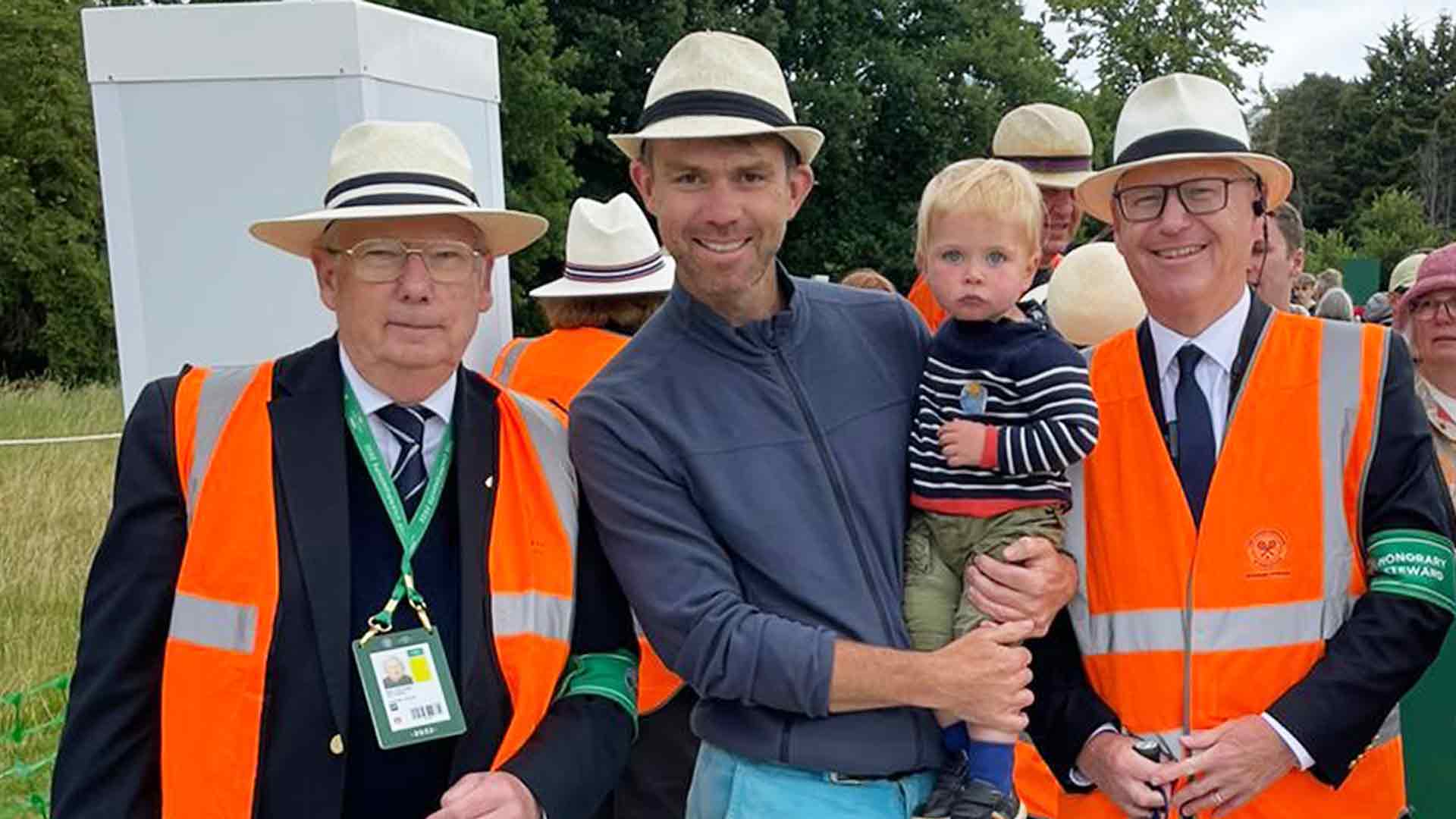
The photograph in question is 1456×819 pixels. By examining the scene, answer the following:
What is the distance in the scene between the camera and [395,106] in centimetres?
415

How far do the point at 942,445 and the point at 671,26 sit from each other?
26319 millimetres

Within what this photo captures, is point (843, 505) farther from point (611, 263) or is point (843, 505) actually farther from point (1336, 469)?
point (611, 263)

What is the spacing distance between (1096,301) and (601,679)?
82.2 inches

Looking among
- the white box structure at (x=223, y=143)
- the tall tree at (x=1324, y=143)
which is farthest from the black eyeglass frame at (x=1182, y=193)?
the tall tree at (x=1324, y=143)

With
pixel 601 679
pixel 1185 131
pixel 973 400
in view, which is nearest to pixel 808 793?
pixel 601 679

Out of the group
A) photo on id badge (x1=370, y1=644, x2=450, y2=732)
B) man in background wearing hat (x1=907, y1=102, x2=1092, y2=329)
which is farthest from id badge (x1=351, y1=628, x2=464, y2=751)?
man in background wearing hat (x1=907, y1=102, x2=1092, y2=329)

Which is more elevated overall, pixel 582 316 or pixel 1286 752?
pixel 582 316

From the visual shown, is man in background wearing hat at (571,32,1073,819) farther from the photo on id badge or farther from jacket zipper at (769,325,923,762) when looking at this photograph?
the photo on id badge

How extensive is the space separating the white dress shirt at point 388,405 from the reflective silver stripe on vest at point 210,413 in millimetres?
213

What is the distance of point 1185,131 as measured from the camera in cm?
263

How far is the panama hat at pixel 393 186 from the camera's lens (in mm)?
2457

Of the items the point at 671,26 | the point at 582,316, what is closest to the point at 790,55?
the point at 671,26

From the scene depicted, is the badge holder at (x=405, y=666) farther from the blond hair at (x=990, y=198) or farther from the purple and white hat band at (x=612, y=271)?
the purple and white hat band at (x=612, y=271)

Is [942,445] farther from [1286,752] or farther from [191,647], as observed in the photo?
[191,647]
